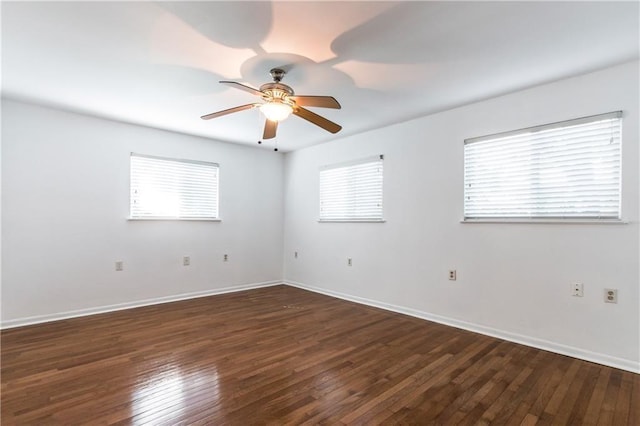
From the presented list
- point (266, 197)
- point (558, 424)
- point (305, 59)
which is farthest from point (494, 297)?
point (266, 197)

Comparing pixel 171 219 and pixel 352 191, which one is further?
pixel 352 191

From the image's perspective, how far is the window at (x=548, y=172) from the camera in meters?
2.57

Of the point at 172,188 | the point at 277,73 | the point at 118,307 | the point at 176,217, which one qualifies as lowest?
the point at 118,307

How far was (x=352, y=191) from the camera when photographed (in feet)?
15.3

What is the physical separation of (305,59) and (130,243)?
3.30 m

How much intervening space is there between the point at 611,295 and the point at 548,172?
1114mm

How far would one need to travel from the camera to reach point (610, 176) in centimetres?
255

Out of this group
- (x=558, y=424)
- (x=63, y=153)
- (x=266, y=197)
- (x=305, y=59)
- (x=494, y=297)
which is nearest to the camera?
(x=558, y=424)

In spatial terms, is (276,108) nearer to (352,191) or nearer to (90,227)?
(352,191)

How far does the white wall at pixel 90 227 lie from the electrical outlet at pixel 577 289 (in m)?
4.28

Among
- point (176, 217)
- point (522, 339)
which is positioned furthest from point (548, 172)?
point (176, 217)

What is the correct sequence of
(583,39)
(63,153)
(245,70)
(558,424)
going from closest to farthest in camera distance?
(558,424), (583,39), (245,70), (63,153)

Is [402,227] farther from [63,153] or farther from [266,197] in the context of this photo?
[63,153]

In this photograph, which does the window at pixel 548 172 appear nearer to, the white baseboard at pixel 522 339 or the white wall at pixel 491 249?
the white wall at pixel 491 249
